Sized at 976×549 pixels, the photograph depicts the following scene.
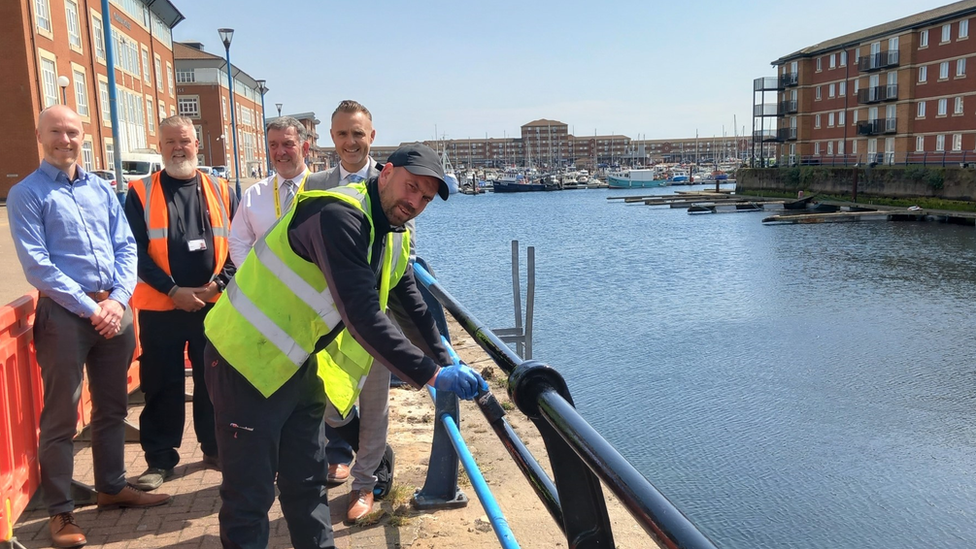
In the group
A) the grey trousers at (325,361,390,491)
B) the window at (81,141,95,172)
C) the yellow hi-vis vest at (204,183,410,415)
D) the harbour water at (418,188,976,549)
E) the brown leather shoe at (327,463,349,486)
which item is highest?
the window at (81,141,95,172)

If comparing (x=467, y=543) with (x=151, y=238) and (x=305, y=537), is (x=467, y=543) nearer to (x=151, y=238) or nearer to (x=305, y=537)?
(x=305, y=537)

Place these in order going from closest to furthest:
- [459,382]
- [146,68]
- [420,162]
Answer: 1. [459,382]
2. [420,162]
3. [146,68]

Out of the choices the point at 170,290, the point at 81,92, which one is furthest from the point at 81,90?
the point at 170,290

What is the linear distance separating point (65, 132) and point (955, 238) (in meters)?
39.4

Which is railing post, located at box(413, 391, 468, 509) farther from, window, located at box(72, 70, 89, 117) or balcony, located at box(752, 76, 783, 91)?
balcony, located at box(752, 76, 783, 91)

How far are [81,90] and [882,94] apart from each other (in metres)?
54.6

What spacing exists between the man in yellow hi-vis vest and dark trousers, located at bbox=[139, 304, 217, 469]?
1.73 metres

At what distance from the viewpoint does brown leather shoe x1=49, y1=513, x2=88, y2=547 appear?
12.0 feet

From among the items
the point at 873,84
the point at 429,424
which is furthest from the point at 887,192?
the point at 429,424

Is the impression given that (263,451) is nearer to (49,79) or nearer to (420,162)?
(420,162)

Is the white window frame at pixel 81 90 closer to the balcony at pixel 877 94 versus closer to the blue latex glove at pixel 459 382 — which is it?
the blue latex glove at pixel 459 382

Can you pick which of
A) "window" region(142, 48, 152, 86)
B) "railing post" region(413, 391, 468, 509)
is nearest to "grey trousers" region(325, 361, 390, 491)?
"railing post" region(413, 391, 468, 509)

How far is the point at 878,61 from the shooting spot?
5769cm

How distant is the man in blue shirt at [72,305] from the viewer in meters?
3.73
